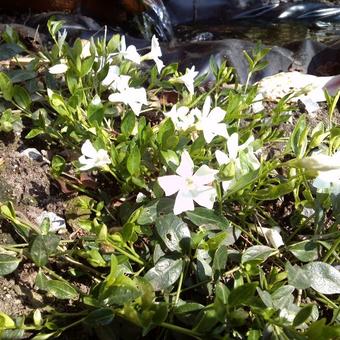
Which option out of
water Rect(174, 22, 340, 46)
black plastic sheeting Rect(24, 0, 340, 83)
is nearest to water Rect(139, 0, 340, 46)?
water Rect(174, 22, 340, 46)

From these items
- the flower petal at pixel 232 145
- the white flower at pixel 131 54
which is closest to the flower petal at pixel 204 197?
the flower petal at pixel 232 145

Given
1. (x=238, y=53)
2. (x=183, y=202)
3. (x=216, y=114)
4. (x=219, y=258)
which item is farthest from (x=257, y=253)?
(x=238, y=53)

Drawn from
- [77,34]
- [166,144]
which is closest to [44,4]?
[77,34]

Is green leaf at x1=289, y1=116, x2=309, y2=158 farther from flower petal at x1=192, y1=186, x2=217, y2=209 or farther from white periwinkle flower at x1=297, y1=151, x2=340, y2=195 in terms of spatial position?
flower petal at x1=192, y1=186, x2=217, y2=209

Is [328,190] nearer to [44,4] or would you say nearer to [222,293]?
[222,293]

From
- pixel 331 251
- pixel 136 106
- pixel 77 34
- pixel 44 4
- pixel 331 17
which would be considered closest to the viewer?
pixel 331 251

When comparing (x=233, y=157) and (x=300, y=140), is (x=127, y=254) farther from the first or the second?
(x=300, y=140)
